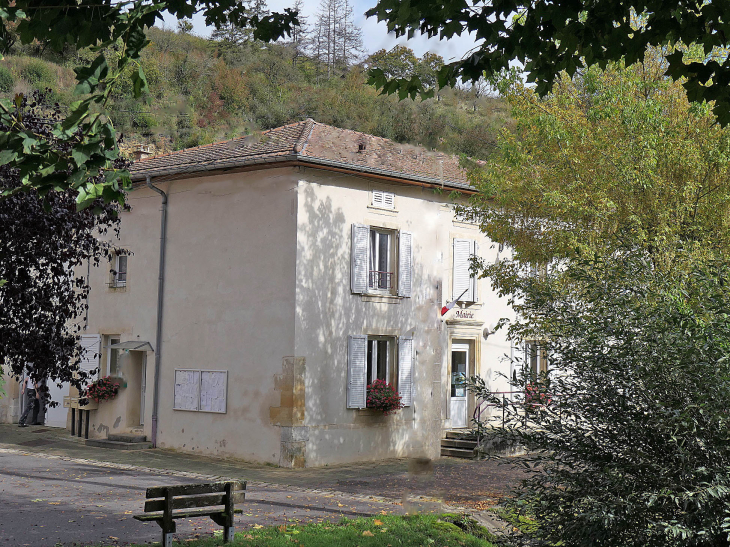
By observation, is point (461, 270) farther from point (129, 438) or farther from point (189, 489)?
point (189, 489)

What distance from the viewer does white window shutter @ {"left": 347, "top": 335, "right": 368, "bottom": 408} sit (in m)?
17.5

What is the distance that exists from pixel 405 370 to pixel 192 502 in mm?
10331

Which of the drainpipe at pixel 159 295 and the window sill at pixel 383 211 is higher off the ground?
the window sill at pixel 383 211

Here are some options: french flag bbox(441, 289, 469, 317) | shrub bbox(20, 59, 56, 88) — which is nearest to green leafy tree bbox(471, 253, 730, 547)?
french flag bbox(441, 289, 469, 317)

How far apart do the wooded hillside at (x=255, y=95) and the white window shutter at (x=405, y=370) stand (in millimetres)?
13914

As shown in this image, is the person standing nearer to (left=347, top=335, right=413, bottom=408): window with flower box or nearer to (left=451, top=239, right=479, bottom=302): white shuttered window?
(left=347, top=335, right=413, bottom=408): window with flower box

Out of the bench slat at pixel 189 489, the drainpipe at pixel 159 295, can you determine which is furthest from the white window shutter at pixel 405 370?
the bench slat at pixel 189 489

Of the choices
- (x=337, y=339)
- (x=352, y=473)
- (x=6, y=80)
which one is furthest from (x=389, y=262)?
(x=6, y=80)

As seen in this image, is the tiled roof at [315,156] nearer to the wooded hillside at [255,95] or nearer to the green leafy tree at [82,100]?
the wooded hillside at [255,95]

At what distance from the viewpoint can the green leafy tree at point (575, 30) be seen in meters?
5.61

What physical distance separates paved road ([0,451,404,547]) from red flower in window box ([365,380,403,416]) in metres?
4.20

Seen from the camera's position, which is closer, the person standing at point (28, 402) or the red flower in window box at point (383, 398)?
the red flower in window box at point (383, 398)

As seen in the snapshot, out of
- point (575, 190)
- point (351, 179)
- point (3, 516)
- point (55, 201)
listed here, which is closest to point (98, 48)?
point (55, 201)

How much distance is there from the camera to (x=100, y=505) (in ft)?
36.7
